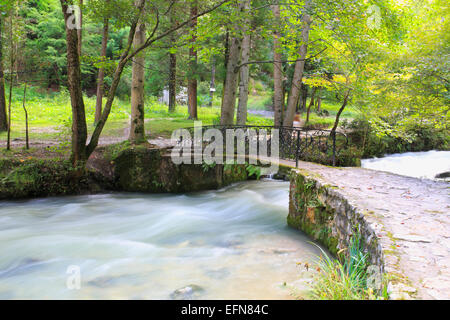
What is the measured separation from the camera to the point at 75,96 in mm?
9281

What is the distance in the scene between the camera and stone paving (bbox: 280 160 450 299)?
10.2 ft

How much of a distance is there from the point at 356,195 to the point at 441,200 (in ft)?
4.99

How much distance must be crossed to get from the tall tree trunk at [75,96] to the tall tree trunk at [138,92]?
6.79 feet

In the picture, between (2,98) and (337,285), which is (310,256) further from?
(2,98)

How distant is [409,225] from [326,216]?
1.92 metres

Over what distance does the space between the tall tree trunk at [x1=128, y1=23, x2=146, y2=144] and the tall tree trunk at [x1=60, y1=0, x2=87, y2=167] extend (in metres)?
2.07

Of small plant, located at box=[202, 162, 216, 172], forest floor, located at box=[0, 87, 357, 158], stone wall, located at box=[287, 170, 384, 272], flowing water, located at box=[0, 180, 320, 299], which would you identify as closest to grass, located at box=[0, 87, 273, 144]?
forest floor, located at box=[0, 87, 357, 158]

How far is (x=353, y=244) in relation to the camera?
4719 mm

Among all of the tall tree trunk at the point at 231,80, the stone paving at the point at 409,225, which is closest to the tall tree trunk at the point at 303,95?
the tall tree trunk at the point at 231,80

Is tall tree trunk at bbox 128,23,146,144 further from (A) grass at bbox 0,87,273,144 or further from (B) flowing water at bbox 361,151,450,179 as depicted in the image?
(B) flowing water at bbox 361,151,450,179

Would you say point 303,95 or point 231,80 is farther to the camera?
point 303,95

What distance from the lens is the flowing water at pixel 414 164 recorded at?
17.2 metres

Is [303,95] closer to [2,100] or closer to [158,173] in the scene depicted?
[158,173]

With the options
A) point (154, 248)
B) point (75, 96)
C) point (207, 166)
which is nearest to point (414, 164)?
point (207, 166)
